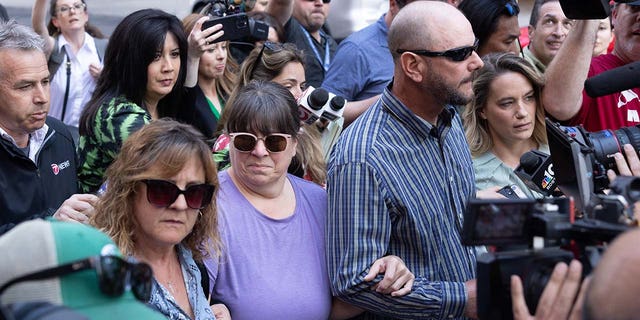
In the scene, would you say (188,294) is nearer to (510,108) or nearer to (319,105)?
(319,105)

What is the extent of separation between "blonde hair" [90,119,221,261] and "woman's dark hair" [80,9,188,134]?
3.93ft

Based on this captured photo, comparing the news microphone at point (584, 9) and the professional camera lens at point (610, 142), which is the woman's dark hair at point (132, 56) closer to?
the news microphone at point (584, 9)

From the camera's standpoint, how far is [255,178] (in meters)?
3.81

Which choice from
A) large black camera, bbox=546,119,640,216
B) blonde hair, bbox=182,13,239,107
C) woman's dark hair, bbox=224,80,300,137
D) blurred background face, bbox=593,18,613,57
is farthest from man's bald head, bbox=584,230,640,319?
blurred background face, bbox=593,18,613,57

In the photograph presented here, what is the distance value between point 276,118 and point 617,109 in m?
1.63

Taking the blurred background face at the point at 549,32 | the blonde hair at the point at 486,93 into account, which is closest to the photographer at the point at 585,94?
the blonde hair at the point at 486,93

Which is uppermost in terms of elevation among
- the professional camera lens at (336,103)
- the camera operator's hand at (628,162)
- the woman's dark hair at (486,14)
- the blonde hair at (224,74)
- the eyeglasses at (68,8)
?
the camera operator's hand at (628,162)

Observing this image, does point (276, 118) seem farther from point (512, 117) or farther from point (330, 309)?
point (512, 117)

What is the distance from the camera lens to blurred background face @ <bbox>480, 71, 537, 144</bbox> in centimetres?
464

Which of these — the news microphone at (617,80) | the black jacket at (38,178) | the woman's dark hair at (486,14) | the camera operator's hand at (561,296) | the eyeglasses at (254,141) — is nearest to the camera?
the camera operator's hand at (561,296)

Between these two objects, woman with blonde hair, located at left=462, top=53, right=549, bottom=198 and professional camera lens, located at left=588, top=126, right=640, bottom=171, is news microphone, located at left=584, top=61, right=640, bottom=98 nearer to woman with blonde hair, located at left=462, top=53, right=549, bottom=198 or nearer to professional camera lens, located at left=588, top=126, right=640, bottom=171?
professional camera lens, located at left=588, top=126, right=640, bottom=171

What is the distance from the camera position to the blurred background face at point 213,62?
556 centimetres

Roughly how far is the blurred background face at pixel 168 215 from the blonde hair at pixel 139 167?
2 cm

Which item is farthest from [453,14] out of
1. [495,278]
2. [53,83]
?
[53,83]
